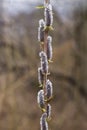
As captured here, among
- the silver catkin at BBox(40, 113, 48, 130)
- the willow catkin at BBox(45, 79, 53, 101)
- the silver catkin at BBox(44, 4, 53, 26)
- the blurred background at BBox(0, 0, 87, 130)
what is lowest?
the blurred background at BBox(0, 0, 87, 130)

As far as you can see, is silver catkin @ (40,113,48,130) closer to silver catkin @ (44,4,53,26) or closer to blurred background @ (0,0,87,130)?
silver catkin @ (44,4,53,26)

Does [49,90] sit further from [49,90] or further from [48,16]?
[48,16]

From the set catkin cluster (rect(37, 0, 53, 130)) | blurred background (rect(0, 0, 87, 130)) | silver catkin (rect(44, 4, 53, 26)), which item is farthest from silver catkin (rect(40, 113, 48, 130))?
blurred background (rect(0, 0, 87, 130))

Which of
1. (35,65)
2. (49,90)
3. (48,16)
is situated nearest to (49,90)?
(49,90)

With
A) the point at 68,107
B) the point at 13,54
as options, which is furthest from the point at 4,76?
the point at 68,107

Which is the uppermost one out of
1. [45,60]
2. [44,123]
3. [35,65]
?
[45,60]

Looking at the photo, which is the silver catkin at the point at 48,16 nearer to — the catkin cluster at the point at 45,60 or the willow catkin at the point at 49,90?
the catkin cluster at the point at 45,60

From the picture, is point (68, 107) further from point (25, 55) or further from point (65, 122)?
point (25, 55)

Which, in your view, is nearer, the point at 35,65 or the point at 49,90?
the point at 49,90
